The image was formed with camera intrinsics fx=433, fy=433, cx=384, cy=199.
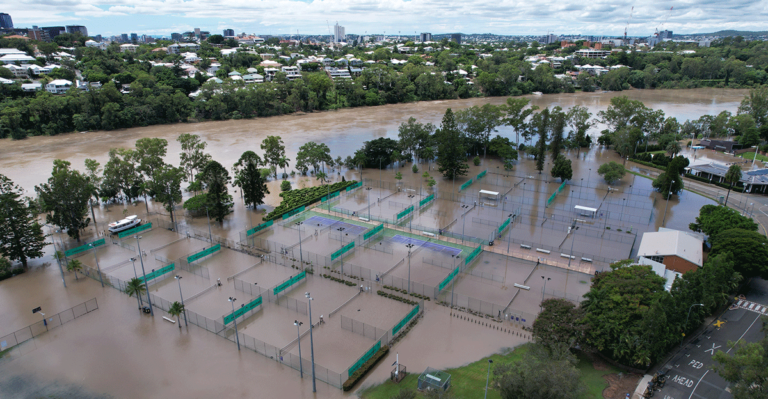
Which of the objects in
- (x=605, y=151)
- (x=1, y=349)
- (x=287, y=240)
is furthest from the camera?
(x=605, y=151)

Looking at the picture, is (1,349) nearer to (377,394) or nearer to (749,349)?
(377,394)

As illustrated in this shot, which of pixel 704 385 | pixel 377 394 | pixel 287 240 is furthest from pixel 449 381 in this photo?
pixel 287 240

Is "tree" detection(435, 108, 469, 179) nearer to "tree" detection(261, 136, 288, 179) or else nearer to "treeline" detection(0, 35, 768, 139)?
"tree" detection(261, 136, 288, 179)

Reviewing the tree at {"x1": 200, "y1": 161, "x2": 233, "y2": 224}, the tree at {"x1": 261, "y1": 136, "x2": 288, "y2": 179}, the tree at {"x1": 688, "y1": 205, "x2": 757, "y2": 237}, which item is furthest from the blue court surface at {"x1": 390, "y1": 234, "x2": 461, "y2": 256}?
the tree at {"x1": 261, "y1": 136, "x2": 288, "y2": 179}

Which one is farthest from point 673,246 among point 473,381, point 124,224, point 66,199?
point 66,199

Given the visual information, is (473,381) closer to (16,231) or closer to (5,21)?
(16,231)

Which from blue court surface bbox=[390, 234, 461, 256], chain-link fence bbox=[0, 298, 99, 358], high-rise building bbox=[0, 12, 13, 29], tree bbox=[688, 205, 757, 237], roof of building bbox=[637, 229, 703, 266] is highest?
high-rise building bbox=[0, 12, 13, 29]

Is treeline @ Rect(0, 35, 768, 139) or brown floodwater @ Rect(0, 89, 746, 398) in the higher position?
treeline @ Rect(0, 35, 768, 139)
